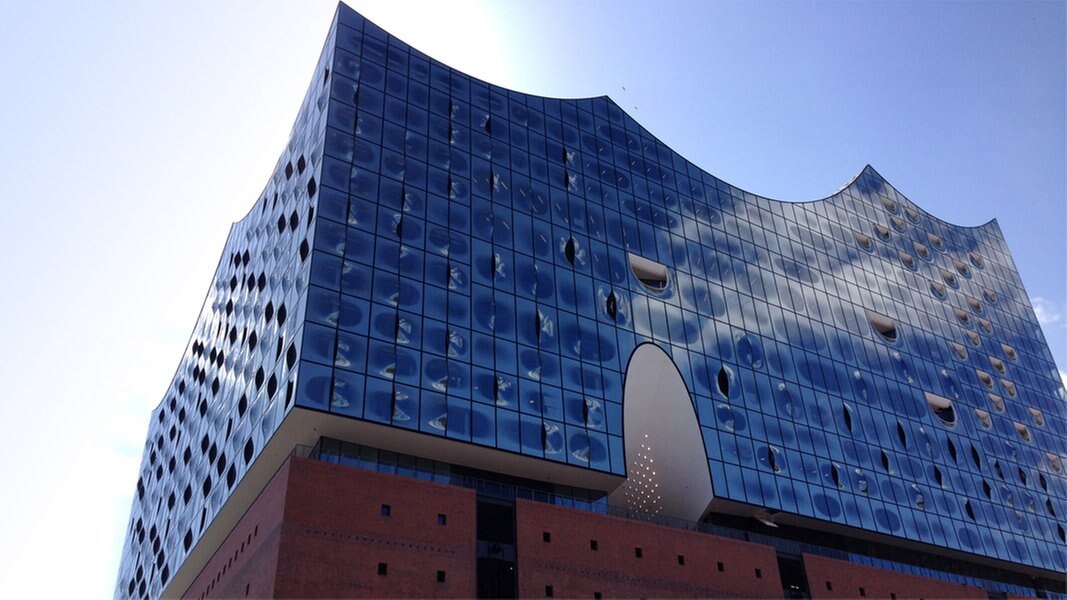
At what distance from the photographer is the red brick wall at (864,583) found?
1239 inches

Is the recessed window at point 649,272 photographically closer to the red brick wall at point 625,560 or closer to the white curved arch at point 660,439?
the white curved arch at point 660,439

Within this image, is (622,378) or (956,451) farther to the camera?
(956,451)

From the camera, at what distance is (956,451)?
40.2 meters

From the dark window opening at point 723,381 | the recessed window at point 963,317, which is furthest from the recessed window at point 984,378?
the dark window opening at point 723,381

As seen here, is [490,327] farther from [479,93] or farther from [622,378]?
[479,93]

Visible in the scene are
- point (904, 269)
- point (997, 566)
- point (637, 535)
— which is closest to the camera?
point (637, 535)

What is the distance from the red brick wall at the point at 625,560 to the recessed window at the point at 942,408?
49.6 feet

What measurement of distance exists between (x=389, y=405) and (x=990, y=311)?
118 feet

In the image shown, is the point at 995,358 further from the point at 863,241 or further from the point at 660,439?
the point at 660,439

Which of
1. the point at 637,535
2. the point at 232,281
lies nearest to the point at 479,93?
the point at 232,281

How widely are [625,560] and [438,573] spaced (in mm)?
5861

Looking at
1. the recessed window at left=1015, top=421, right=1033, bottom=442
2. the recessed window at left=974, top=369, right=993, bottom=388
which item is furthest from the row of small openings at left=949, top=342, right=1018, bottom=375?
the recessed window at left=1015, top=421, right=1033, bottom=442

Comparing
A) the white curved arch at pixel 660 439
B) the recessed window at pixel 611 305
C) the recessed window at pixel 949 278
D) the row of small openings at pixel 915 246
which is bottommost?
the white curved arch at pixel 660 439

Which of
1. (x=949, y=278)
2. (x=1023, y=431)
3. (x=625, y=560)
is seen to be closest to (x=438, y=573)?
(x=625, y=560)
